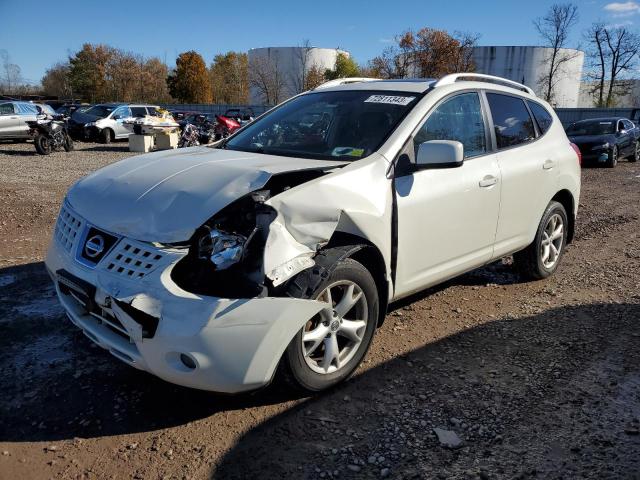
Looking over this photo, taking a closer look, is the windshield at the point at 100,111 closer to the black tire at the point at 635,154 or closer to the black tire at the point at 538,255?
the black tire at the point at 635,154

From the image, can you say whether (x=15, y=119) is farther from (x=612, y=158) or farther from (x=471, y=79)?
(x=612, y=158)

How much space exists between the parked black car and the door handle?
46.0 ft

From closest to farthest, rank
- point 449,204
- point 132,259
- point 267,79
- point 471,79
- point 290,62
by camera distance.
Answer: point 132,259, point 449,204, point 471,79, point 267,79, point 290,62

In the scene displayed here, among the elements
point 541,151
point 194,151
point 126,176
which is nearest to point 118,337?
point 126,176

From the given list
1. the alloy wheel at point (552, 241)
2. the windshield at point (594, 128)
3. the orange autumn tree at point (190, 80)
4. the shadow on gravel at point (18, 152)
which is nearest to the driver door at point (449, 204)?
Result: the alloy wheel at point (552, 241)

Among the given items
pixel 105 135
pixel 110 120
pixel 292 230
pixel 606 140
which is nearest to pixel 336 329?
pixel 292 230

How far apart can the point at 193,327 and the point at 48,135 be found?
57.7 feet

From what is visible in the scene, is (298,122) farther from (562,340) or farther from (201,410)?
(562,340)

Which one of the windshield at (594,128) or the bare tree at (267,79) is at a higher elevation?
the bare tree at (267,79)

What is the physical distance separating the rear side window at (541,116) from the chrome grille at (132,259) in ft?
12.6

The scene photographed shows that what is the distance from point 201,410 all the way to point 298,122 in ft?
7.34

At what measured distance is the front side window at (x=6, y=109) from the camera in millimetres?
19219

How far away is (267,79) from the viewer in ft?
172

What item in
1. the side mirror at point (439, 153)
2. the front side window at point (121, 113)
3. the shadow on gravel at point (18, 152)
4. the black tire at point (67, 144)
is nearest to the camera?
the side mirror at point (439, 153)
